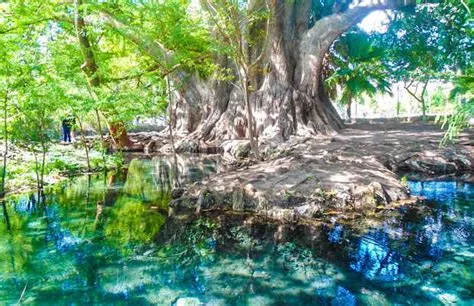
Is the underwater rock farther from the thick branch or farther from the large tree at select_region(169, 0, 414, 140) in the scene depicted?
the large tree at select_region(169, 0, 414, 140)

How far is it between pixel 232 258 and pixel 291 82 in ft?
31.7

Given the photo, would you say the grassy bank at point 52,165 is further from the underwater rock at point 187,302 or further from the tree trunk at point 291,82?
the underwater rock at point 187,302

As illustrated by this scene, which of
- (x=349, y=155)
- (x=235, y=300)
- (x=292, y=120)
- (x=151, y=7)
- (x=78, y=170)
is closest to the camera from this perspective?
(x=235, y=300)

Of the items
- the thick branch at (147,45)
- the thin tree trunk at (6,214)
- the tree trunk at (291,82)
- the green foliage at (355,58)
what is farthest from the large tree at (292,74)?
the thin tree trunk at (6,214)

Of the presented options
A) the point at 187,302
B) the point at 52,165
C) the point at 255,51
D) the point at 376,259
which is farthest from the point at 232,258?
the point at 255,51

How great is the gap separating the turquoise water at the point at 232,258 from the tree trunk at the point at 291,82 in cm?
646

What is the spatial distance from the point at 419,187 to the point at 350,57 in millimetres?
9222

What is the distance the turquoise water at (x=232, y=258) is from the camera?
323cm

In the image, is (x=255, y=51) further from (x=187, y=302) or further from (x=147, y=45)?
(x=187, y=302)

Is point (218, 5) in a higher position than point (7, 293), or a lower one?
higher

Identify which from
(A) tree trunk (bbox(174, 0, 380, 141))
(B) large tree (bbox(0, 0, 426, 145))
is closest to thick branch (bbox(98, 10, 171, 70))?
(B) large tree (bbox(0, 0, 426, 145))

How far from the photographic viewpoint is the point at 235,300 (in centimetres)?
314

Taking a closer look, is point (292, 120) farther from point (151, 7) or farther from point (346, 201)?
point (346, 201)

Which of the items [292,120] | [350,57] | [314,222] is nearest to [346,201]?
[314,222]
